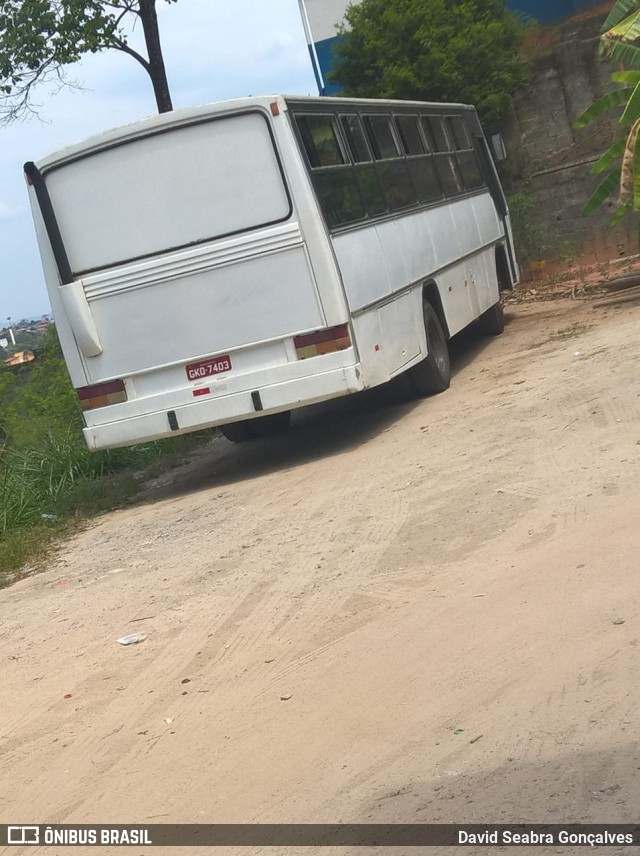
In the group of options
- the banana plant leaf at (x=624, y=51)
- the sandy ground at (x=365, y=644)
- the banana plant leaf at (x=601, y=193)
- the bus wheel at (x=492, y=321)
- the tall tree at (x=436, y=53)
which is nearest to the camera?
the sandy ground at (x=365, y=644)

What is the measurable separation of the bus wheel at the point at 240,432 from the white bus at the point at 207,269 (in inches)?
108

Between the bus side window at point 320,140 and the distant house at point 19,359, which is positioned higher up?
the bus side window at point 320,140

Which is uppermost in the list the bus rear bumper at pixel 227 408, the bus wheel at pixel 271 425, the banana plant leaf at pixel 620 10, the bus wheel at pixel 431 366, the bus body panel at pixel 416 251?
the banana plant leaf at pixel 620 10

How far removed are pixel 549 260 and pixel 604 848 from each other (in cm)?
1887

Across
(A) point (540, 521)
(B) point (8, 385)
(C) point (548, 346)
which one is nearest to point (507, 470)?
(A) point (540, 521)

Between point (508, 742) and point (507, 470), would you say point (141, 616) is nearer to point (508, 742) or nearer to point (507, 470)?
point (507, 470)

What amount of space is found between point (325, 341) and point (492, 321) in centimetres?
717

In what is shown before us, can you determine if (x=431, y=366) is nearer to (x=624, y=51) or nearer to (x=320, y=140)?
(x=320, y=140)

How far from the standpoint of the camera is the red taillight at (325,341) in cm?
1022

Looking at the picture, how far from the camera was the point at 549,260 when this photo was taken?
21.5m

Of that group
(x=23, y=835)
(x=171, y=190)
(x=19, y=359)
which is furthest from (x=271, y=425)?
(x=23, y=835)

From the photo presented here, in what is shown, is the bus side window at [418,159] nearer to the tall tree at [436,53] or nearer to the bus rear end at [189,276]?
the bus rear end at [189,276]

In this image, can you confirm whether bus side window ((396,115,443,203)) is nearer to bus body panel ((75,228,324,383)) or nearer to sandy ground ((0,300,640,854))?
bus body panel ((75,228,324,383))

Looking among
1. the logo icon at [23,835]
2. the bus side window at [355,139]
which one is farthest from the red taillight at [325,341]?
the logo icon at [23,835]
